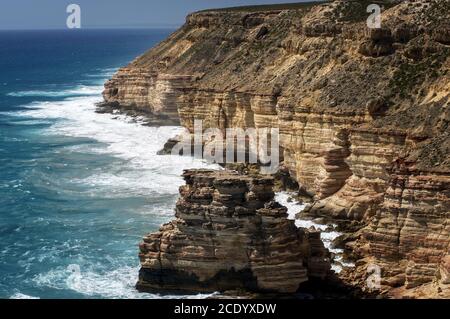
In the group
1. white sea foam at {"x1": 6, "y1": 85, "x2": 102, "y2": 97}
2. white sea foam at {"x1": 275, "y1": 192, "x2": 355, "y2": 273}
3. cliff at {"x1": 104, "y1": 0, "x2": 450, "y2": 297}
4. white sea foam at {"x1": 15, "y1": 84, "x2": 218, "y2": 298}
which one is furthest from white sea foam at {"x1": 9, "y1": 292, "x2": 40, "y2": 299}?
white sea foam at {"x1": 6, "y1": 85, "x2": 102, "y2": 97}

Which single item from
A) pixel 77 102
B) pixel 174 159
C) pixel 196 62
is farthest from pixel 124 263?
pixel 77 102

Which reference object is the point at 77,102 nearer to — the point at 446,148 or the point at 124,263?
the point at 124,263

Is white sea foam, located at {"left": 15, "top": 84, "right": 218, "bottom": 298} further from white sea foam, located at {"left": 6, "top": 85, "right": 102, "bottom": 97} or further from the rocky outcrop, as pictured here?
white sea foam, located at {"left": 6, "top": 85, "right": 102, "bottom": 97}

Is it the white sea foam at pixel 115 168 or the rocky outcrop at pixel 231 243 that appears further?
the white sea foam at pixel 115 168

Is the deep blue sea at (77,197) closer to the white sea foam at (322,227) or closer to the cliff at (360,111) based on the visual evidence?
the white sea foam at (322,227)

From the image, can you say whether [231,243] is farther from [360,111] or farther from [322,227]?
[360,111]
